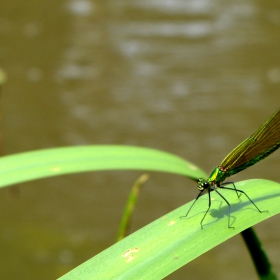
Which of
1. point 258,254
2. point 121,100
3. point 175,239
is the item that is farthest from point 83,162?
point 121,100

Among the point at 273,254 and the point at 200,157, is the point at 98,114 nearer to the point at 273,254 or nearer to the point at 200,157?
the point at 200,157

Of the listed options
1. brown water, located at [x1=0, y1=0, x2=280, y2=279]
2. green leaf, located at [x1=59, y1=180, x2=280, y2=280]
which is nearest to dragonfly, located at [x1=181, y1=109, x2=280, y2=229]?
green leaf, located at [x1=59, y1=180, x2=280, y2=280]

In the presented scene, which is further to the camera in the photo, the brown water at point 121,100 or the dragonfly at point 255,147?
the brown water at point 121,100

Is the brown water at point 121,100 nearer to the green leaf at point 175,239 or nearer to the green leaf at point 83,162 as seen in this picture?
the green leaf at point 83,162

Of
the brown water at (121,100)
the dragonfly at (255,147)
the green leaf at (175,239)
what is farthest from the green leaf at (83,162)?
the brown water at (121,100)

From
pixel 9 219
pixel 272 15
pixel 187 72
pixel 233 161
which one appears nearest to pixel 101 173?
pixel 9 219

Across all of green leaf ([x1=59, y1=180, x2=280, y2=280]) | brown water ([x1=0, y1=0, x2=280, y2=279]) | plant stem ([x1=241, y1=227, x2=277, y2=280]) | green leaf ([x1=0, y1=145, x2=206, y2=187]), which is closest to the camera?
green leaf ([x1=59, y1=180, x2=280, y2=280])

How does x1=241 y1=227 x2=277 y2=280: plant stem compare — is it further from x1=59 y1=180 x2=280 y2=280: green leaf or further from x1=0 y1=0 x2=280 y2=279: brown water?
x1=0 y1=0 x2=280 y2=279: brown water

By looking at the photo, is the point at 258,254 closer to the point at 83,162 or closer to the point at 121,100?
the point at 83,162
